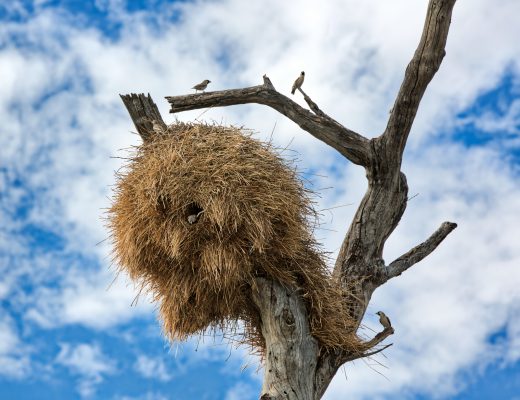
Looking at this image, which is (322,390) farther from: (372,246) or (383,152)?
(383,152)

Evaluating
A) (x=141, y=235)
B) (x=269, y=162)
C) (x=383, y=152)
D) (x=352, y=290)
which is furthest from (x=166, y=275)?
(x=383, y=152)

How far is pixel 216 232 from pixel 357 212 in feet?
4.14

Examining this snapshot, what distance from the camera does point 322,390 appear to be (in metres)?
4.64

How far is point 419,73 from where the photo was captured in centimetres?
488

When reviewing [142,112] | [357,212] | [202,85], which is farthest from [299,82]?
[142,112]

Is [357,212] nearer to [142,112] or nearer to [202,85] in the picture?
[202,85]

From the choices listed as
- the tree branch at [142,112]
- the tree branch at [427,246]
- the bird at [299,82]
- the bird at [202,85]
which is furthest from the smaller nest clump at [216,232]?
the tree branch at [427,246]

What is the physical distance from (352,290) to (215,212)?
1311mm

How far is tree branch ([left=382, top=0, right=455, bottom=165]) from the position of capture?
4.78m

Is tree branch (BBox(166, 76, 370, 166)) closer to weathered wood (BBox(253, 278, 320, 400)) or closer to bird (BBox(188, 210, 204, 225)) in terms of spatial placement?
bird (BBox(188, 210, 204, 225))

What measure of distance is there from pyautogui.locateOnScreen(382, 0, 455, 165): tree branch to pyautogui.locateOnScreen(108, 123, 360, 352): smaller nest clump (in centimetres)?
78

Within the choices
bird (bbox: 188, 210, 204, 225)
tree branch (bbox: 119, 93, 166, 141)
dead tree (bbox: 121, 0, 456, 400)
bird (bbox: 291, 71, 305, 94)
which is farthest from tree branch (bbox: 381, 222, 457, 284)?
tree branch (bbox: 119, 93, 166, 141)

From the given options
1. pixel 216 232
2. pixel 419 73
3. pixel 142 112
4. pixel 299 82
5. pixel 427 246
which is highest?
pixel 299 82

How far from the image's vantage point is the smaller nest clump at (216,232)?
14.4 feet
